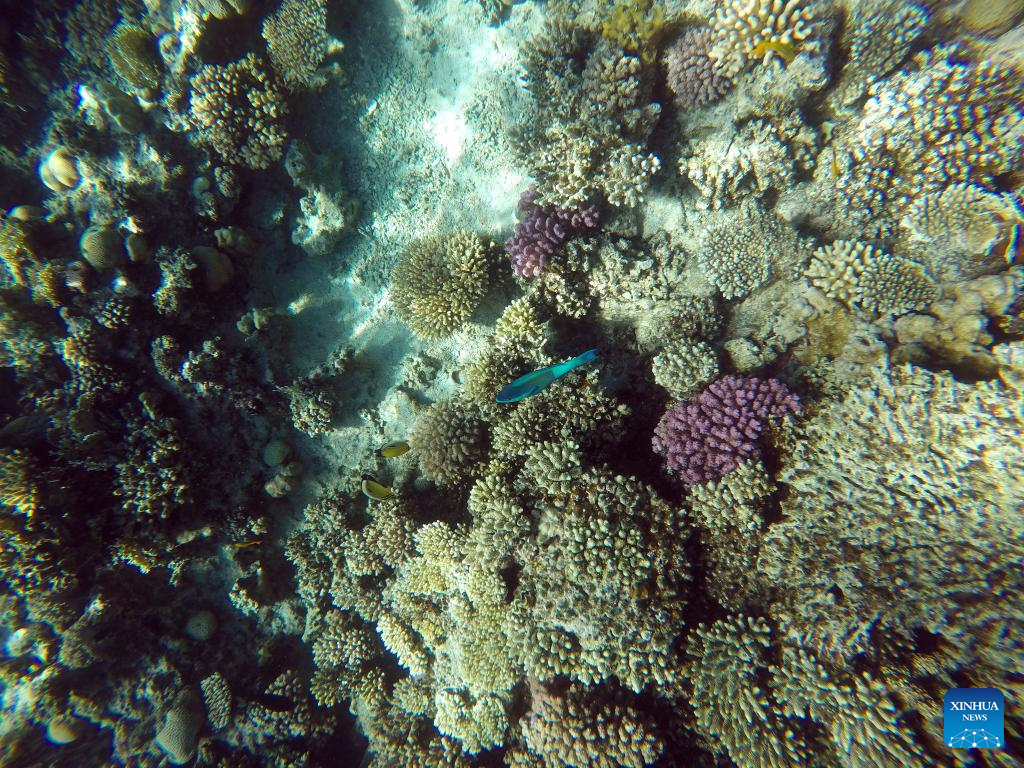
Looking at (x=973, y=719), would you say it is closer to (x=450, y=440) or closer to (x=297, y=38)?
(x=450, y=440)

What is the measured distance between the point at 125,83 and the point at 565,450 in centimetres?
809

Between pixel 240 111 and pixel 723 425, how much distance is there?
7210 mm

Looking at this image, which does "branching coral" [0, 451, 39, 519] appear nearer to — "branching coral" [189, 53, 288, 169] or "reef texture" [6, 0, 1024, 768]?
"reef texture" [6, 0, 1024, 768]

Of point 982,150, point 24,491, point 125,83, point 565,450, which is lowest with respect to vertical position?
point 565,450

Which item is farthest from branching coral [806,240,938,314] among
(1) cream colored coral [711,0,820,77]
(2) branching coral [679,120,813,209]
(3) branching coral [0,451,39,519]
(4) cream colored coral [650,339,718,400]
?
(3) branching coral [0,451,39,519]

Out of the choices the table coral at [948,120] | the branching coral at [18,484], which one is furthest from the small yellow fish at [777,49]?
the branching coral at [18,484]

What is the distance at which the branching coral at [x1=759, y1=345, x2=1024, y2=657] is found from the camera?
3.10 m

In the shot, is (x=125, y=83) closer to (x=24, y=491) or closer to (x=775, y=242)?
(x=24, y=491)

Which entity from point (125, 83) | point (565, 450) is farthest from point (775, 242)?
point (125, 83)

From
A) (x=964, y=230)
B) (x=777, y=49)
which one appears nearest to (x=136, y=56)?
(x=777, y=49)

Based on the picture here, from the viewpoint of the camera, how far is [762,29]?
4.21 meters

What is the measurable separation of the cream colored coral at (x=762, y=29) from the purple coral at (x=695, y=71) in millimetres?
112

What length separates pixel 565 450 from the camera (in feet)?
14.0

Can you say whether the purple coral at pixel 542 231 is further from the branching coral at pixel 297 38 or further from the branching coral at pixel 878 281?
the branching coral at pixel 297 38
